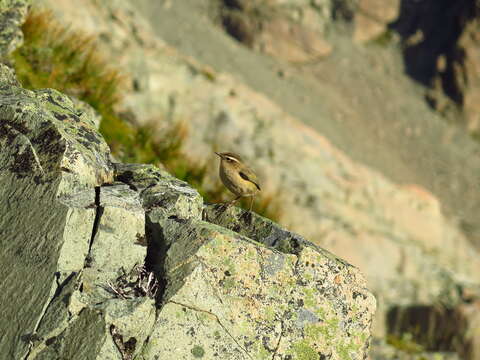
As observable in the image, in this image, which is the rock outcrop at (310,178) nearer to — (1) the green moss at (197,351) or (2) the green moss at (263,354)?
(2) the green moss at (263,354)

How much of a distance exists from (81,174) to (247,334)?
2.21 meters

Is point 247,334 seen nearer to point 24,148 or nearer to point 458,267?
point 24,148

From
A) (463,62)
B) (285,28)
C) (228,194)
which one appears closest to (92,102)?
(228,194)

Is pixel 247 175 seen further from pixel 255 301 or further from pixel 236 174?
pixel 255 301

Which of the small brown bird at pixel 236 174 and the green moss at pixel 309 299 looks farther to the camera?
the small brown bird at pixel 236 174

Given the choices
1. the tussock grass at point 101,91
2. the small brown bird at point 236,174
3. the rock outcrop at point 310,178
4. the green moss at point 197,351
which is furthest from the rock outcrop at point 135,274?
the rock outcrop at point 310,178

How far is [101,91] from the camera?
13.5m

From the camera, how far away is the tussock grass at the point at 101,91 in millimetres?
12141

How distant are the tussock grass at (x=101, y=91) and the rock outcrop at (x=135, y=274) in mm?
5557

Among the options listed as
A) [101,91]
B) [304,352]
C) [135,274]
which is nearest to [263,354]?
[304,352]

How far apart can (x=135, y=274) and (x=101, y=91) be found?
8.57m

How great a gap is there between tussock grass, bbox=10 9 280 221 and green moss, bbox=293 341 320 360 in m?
6.68

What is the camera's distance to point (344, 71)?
48.6m

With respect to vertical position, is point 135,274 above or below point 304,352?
below
